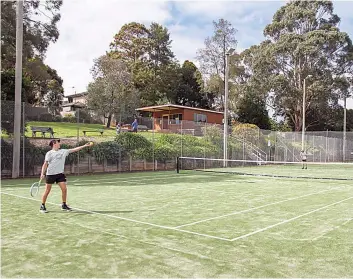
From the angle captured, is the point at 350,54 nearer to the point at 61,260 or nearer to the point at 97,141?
the point at 97,141

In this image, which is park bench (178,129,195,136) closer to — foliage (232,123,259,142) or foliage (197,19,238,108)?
foliage (232,123,259,142)

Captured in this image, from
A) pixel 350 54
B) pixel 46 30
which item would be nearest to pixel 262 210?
pixel 46 30

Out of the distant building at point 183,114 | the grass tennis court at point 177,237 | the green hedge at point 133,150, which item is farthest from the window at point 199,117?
the grass tennis court at point 177,237

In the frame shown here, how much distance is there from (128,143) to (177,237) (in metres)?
16.6

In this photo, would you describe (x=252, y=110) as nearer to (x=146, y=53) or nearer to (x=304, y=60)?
(x=304, y=60)

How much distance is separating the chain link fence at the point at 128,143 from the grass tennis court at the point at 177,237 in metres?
6.93

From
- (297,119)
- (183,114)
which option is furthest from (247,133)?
(297,119)

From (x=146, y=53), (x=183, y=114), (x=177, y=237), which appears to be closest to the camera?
(x=177, y=237)

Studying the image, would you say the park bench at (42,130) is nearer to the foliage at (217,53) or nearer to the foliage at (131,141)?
the foliage at (131,141)

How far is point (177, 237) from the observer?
6.51m

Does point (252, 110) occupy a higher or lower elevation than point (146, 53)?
lower

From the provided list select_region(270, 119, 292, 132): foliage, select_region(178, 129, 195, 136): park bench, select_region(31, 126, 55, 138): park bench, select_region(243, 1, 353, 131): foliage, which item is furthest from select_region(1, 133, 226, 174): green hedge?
select_region(270, 119, 292, 132): foliage

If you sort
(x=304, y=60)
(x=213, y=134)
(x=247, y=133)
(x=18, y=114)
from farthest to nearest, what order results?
(x=304, y=60)
(x=247, y=133)
(x=213, y=134)
(x=18, y=114)

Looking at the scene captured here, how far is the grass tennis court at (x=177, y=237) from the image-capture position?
16.0 feet
